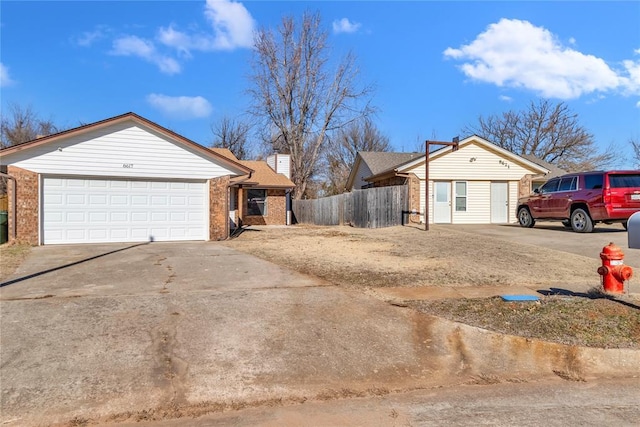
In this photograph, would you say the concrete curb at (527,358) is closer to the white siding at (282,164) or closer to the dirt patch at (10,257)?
the dirt patch at (10,257)

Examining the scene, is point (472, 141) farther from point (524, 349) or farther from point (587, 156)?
point (587, 156)

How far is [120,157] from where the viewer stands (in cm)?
1511

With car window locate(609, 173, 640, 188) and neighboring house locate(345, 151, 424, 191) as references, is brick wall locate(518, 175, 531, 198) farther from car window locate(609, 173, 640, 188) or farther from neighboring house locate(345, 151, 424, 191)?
car window locate(609, 173, 640, 188)

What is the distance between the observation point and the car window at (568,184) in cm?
1462

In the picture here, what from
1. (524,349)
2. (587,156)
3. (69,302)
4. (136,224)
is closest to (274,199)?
(136,224)

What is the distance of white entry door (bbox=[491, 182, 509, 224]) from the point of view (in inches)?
883

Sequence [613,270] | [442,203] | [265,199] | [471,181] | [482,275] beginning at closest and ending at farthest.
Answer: [613,270], [482,275], [442,203], [471,181], [265,199]

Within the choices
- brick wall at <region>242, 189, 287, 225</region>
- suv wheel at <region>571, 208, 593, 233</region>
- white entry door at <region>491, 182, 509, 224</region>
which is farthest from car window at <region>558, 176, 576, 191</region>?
brick wall at <region>242, 189, 287, 225</region>

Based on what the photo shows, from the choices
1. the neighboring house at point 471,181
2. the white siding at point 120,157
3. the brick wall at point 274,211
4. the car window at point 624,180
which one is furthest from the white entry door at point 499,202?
the white siding at point 120,157

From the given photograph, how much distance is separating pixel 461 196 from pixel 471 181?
3.05ft

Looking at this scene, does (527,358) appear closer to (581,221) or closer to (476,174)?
(581,221)

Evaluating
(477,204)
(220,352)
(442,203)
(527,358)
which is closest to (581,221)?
(477,204)

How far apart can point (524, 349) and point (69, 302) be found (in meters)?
6.18

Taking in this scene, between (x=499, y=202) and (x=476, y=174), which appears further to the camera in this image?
(x=499, y=202)
